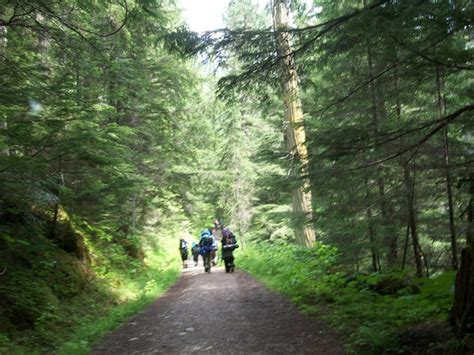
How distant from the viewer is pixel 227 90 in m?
6.93

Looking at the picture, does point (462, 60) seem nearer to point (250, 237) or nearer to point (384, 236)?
point (384, 236)

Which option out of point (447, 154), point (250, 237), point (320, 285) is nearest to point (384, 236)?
point (320, 285)

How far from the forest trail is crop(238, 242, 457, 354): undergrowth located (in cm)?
34

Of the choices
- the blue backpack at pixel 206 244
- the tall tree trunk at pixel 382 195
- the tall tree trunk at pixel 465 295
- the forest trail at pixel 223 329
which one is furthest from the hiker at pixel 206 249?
the tall tree trunk at pixel 465 295

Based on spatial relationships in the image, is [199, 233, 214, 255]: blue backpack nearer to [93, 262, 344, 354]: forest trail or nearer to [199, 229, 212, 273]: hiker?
[199, 229, 212, 273]: hiker

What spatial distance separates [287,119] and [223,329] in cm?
822

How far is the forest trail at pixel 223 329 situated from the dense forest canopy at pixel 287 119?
62.0 inches

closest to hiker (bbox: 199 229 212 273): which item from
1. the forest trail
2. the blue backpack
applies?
the blue backpack

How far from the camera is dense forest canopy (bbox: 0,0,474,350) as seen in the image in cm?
546

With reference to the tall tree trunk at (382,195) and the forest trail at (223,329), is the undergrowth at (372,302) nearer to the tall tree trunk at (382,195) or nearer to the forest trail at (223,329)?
the forest trail at (223,329)

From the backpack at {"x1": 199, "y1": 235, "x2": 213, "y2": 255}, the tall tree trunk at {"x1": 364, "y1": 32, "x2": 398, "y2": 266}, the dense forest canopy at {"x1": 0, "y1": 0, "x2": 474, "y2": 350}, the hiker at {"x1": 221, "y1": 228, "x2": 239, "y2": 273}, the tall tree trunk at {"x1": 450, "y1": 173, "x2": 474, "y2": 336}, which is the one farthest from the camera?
the backpack at {"x1": 199, "y1": 235, "x2": 213, "y2": 255}

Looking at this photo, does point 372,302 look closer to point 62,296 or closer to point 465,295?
point 465,295

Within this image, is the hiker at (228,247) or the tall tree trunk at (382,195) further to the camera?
the hiker at (228,247)

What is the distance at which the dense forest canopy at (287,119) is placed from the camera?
546 cm
